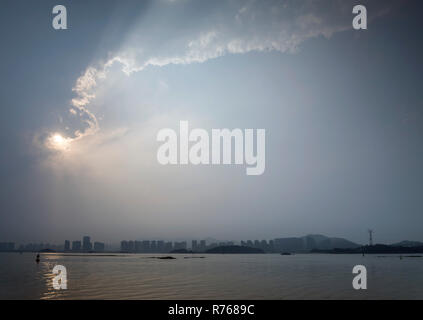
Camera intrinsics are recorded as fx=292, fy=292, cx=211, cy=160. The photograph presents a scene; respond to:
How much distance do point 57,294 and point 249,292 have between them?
75.1 feet

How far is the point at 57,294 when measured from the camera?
34188 mm

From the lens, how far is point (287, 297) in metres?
33.0
